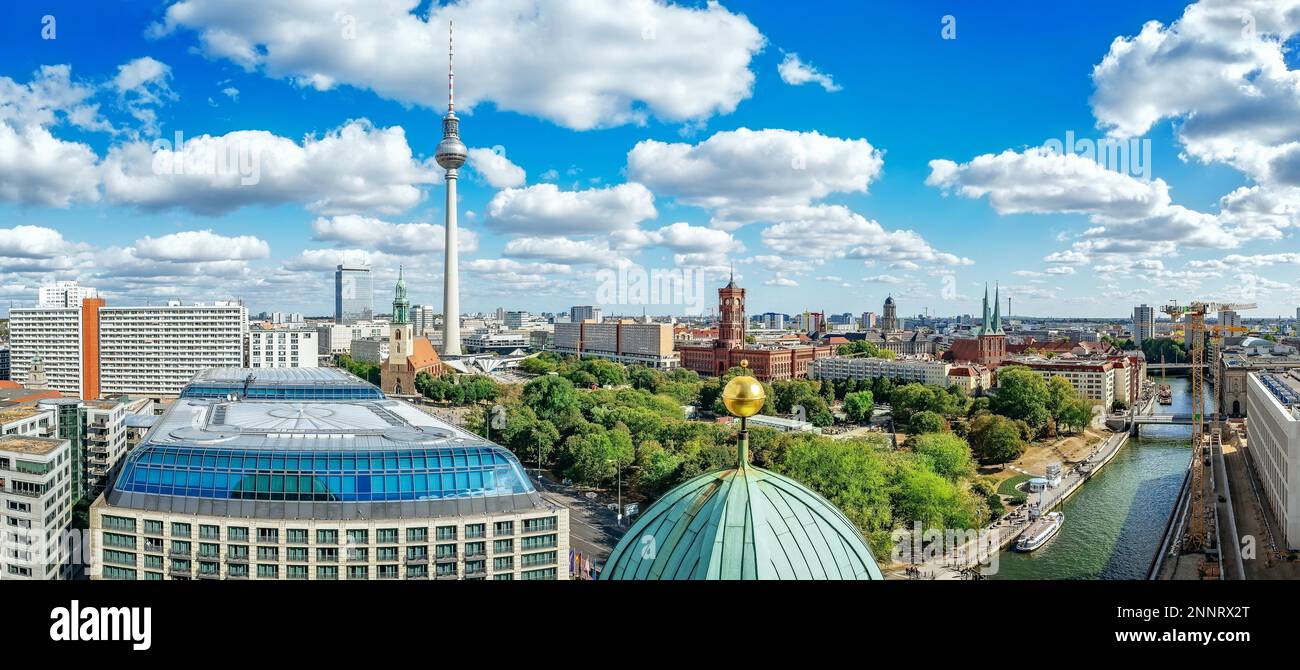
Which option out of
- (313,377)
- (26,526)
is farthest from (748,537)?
(313,377)

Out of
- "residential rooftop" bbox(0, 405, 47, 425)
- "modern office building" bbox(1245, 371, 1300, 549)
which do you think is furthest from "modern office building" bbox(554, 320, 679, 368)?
"residential rooftop" bbox(0, 405, 47, 425)

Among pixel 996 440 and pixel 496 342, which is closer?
pixel 996 440

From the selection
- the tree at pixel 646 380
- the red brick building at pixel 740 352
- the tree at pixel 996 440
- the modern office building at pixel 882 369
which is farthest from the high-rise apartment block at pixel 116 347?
the tree at pixel 996 440

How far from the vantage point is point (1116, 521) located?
70.5 ft

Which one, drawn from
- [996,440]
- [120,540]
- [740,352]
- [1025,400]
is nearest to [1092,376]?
[1025,400]

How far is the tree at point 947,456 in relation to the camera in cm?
2261

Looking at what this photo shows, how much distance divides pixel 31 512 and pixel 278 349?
1268 inches

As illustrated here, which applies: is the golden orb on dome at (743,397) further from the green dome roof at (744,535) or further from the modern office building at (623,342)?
→ the modern office building at (623,342)

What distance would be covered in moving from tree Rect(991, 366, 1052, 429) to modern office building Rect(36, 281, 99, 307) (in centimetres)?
4671

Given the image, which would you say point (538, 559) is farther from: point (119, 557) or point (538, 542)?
point (119, 557)

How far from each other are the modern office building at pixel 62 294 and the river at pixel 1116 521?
47936mm

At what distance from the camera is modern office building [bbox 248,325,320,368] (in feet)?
148

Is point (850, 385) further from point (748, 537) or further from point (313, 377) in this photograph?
point (748, 537)
